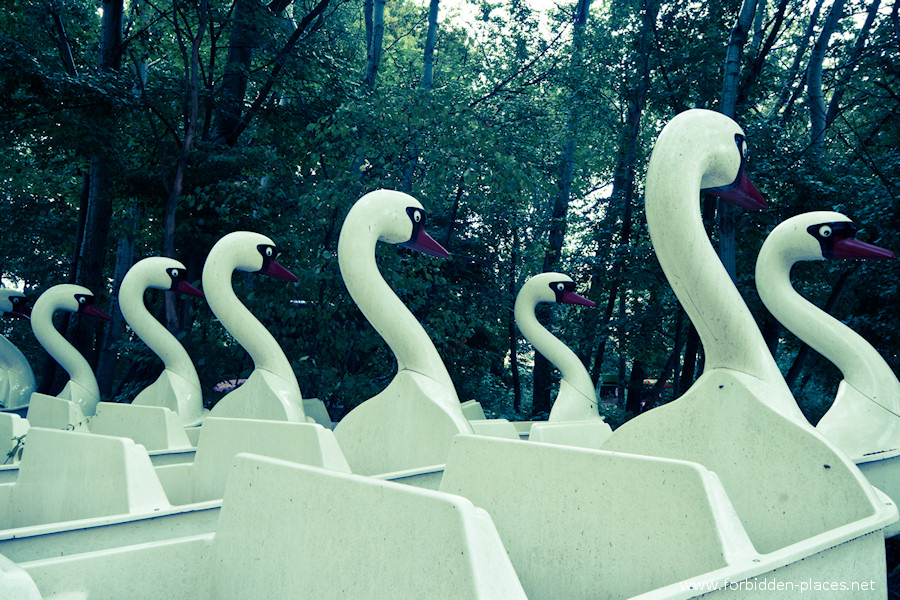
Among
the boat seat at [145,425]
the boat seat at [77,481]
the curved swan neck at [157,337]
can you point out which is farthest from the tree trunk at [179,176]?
the boat seat at [77,481]

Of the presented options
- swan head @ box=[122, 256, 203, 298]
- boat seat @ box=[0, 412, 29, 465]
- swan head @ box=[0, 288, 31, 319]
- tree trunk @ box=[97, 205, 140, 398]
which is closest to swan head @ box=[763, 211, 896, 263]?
boat seat @ box=[0, 412, 29, 465]

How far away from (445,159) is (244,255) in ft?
7.77

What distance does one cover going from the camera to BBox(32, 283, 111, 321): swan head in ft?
23.7

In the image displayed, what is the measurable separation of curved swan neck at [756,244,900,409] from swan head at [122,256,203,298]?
5023mm

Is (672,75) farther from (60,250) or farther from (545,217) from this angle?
(60,250)

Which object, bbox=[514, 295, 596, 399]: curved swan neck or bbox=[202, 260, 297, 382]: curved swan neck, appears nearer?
bbox=[202, 260, 297, 382]: curved swan neck

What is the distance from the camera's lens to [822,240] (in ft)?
13.3

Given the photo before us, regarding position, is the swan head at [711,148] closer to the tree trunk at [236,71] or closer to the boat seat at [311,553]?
the boat seat at [311,553]

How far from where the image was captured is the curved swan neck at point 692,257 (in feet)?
9.18

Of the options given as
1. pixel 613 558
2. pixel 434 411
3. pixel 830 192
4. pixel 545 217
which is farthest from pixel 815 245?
pixel 545 217

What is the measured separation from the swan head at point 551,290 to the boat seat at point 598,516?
14.3 feet

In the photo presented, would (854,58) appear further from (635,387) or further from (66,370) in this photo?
(66,370)

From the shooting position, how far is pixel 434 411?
11.5 ft

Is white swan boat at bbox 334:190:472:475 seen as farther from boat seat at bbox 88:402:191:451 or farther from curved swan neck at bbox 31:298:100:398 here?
curved swan neck at bbox 31:298:100:398
